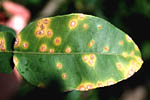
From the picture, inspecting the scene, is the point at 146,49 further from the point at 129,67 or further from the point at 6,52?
the point at 6,52

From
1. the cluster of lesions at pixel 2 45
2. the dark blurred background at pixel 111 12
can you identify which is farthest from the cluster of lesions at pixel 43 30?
the dark blurred background at pixel 111 12

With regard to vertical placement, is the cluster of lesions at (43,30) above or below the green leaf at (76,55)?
above

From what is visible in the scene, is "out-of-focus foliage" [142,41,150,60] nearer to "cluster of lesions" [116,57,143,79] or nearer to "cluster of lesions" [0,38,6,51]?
"cluster of lesions" [116,57,143,79]

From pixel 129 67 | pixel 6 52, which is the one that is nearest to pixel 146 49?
pixel 129 67

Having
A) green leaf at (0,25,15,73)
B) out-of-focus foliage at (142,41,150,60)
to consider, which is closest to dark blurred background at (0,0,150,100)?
out-of-focus foliage at (142,41,150,60)

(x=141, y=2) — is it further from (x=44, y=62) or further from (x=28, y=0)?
(x=44, y=62)

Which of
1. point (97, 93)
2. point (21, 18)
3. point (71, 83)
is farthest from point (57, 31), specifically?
point (97, 93)

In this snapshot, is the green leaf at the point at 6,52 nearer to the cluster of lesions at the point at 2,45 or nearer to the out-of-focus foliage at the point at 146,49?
the cluster of lesions at the point at 2,45

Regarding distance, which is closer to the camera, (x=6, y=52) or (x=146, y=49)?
(x=6, y=52)
